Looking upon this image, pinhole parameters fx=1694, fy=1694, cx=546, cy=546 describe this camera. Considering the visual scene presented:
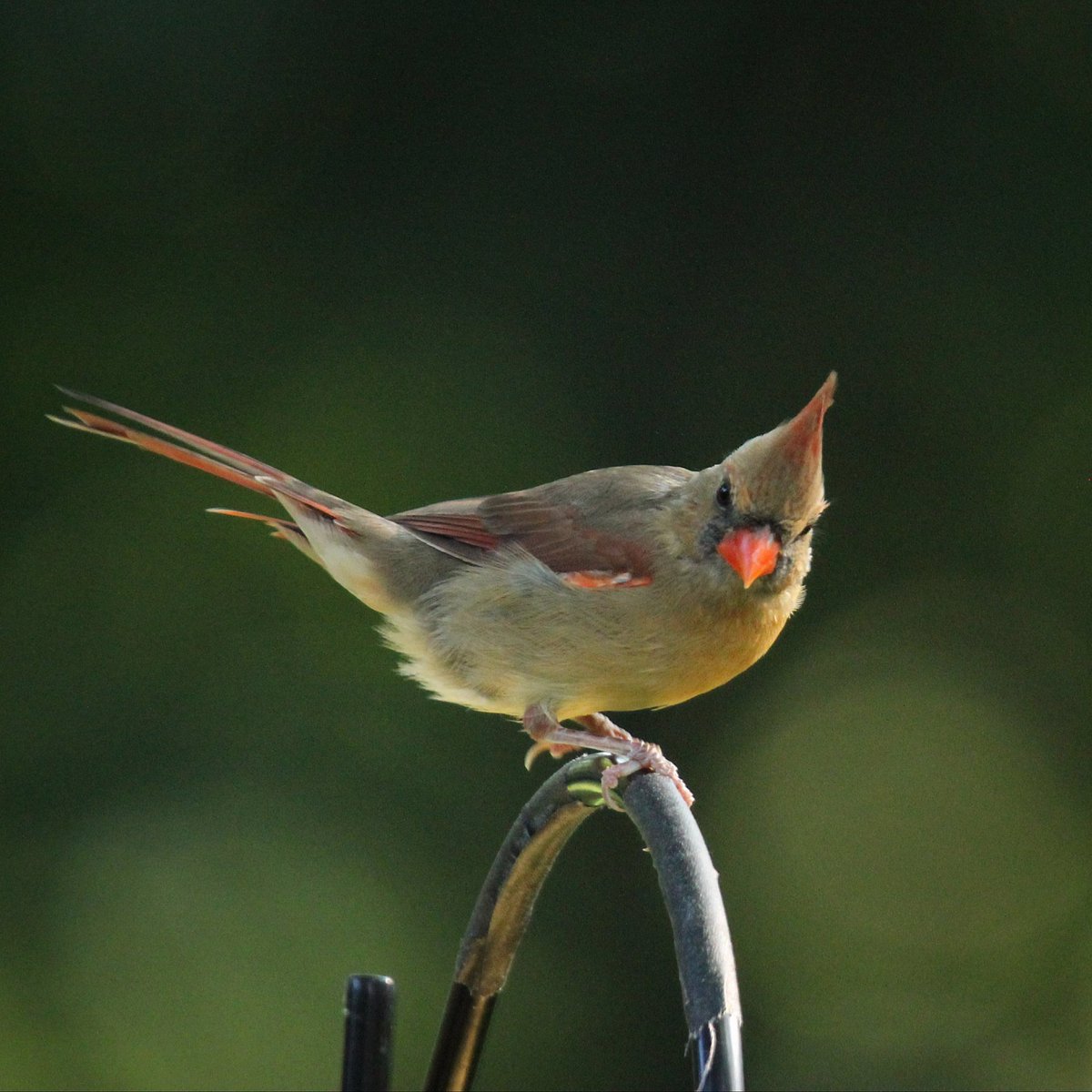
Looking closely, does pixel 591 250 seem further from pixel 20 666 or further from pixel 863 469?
pixel 20 666

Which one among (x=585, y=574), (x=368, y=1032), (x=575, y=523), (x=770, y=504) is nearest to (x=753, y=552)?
(x=770, y=504)

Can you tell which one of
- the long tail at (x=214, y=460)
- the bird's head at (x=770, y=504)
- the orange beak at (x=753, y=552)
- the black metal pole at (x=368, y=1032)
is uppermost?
the long tail at (x=214, y=460)

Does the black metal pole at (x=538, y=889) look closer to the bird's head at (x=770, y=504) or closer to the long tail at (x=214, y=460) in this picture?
the bird's head at (x=770, y=504)

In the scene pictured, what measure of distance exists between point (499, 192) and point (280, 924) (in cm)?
215

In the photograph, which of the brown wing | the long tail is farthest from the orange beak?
the long tail

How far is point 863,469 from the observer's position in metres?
4.72

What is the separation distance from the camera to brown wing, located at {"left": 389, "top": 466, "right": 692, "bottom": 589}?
9.66 feet

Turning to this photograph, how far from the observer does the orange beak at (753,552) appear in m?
2.65

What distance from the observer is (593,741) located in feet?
9.33

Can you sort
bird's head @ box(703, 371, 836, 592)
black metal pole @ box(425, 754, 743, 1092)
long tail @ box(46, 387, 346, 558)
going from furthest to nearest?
long tail @ box(46, 387, 346, 558), bird's head @ box(703, 371, 836, 592), black metal pole @ box(425, 754, 743, 1092)

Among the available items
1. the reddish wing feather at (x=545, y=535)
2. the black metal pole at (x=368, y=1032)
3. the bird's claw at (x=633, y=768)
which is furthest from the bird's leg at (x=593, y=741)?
the black metal pole at (x=368, y=1032)

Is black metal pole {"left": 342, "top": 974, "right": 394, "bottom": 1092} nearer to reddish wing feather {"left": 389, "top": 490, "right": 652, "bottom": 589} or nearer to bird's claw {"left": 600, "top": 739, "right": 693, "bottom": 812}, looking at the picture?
bird's claw {"left": 600, "top": 739, "right": 693, "bottom": 812}

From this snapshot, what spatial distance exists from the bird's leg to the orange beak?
311mm

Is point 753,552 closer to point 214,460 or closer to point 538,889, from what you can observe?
point 538,889
